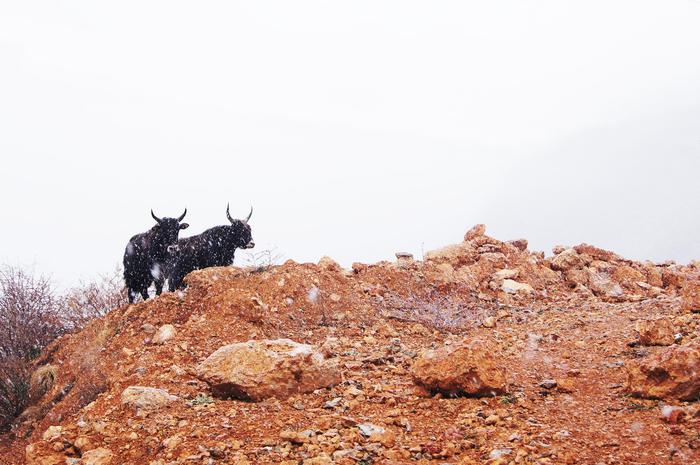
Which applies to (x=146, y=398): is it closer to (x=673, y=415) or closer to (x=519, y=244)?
(x=673, y=415)

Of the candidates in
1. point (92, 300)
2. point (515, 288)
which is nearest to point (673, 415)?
point (515, 288)

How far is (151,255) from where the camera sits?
11898 mm

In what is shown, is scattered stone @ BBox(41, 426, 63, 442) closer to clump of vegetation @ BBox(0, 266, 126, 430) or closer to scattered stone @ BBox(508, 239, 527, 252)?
clump of vegetation @ BBox(0, 266, 126, 430)

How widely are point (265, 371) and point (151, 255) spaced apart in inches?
312

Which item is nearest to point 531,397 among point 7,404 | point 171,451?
point 171,451

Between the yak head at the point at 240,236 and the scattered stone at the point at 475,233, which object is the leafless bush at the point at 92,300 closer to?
the yak head at the point at 240,236

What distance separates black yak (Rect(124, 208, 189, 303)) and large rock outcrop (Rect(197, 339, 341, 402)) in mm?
7276

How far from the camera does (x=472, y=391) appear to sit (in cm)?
482

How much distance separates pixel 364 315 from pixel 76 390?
14.4ft

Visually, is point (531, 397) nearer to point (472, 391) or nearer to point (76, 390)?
point (472, 391)

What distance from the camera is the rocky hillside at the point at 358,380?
3.92m

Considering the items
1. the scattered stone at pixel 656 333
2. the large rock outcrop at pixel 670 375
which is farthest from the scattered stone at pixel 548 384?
the scattered stone at pixel 656 333

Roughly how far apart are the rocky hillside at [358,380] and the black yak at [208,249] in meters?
2.83

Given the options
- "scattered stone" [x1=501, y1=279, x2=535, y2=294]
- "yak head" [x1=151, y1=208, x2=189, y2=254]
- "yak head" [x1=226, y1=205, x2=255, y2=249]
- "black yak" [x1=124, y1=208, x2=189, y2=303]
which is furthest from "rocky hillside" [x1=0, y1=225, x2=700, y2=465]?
"yak head" [x1=226, y1=205, x2=255, y2=249]
